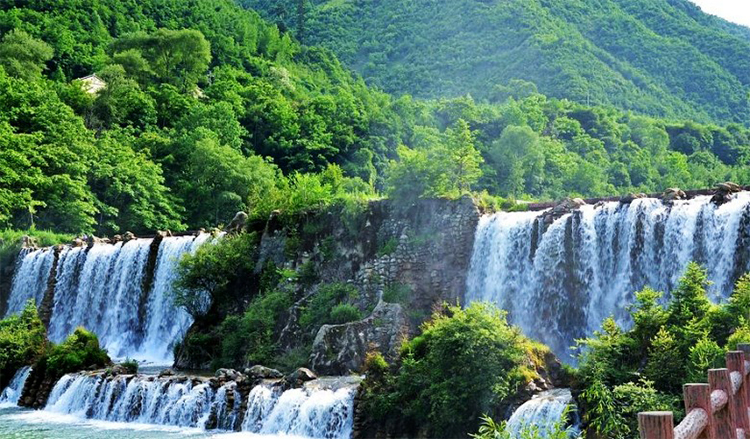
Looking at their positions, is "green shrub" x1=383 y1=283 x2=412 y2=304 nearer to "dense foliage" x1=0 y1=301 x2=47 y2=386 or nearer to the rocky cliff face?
the rocky cliff face

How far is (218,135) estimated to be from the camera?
52000 mm

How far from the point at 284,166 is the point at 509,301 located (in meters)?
33.0

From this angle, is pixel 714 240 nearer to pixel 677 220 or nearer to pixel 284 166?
pixel 677 220

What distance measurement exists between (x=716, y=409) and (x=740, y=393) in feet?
2.89

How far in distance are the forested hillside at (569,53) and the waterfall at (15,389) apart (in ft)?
179

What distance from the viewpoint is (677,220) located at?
20984mm

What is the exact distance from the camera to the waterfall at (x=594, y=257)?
2016 cm

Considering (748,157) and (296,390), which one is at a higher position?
(748,157)

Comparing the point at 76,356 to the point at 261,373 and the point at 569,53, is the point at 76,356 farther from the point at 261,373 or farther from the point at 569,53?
the point at 569,53

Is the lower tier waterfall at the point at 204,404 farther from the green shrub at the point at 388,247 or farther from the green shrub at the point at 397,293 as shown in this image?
the green shrub at the point at 388,247

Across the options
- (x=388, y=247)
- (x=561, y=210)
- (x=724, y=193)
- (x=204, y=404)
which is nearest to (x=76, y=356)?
(x=204, y=404)

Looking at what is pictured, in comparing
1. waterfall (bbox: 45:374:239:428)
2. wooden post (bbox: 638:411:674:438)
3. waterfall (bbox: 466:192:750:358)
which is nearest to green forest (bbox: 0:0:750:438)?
waterfall (bbox: 466:192:750:358)

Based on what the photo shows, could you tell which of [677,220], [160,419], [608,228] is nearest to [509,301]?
[608,228]

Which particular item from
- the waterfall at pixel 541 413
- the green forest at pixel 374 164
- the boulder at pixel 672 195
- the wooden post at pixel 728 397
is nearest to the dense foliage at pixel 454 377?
the green forest at pixel 374 164
